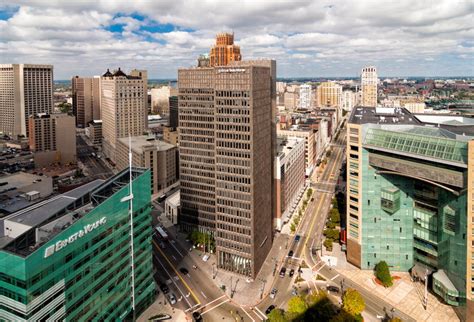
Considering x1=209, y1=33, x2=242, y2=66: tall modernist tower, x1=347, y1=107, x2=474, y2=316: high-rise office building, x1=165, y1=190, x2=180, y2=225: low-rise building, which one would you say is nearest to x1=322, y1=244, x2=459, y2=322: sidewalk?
x1=347, y1=107, x2=474, y2=316: high-rise office building

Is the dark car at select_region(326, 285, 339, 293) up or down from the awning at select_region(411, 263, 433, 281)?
down

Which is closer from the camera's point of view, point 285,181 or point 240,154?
point 240,154

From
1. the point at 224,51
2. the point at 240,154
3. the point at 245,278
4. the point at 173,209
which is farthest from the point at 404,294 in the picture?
the point at 224,51

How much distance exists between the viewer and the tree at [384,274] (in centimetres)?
11588

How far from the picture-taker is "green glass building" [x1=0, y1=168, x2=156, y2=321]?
67875 millimetres

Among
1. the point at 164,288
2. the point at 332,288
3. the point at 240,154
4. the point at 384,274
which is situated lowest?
the point at 332,288

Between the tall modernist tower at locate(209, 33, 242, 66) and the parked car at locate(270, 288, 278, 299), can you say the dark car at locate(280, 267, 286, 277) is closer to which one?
the parked car at locate(270, 288, 278, 299)

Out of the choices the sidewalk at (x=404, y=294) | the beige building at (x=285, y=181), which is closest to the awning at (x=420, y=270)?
the sidewalk at (x=404, y=294)

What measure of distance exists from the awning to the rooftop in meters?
52.7

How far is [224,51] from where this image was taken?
17750 centimetres

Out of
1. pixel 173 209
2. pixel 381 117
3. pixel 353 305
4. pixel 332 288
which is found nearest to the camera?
pixel 353 305

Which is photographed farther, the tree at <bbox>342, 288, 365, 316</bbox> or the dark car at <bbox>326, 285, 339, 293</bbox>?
the dark car at <bbox>326, 285, 339, 293</bbox>

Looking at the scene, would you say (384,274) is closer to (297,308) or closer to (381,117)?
(297,308)

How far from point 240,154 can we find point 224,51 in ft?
248
